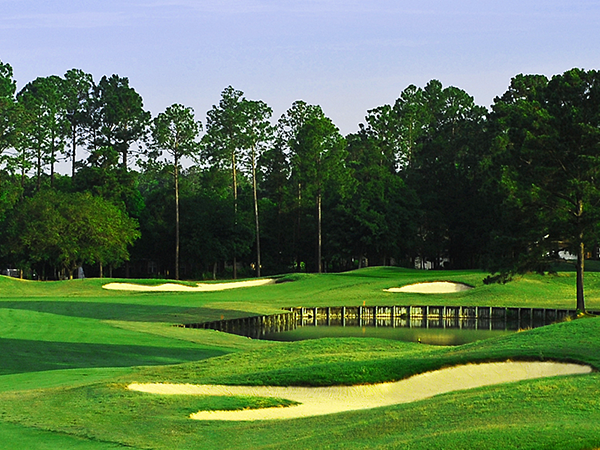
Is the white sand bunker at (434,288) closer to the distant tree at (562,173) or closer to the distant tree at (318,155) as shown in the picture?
the distant tree at (562,173)

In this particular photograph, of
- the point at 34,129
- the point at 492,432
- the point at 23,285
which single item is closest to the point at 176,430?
the point at 492,432

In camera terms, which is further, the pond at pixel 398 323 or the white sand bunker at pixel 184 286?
the white sand bunker at pixel 184 286

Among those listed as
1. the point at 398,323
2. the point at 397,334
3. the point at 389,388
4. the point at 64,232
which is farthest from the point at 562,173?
the point at 64,232

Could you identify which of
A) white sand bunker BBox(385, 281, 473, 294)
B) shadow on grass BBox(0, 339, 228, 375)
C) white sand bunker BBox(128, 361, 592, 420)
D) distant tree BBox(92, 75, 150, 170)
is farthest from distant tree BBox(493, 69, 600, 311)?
distant tree BBox(92, 75, 150, 170)

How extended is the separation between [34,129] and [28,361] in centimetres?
6778

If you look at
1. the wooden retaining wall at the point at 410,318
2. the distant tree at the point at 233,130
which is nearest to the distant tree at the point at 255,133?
the distant tree at the point at 233,130

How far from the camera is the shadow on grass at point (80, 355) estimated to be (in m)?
23.4

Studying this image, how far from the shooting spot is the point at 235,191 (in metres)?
90.2

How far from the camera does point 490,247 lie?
138 ft

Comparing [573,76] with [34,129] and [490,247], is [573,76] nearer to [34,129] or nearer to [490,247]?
[490,247]

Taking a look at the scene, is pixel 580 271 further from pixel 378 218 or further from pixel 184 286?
pixel 378 218

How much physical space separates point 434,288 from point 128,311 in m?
22.1

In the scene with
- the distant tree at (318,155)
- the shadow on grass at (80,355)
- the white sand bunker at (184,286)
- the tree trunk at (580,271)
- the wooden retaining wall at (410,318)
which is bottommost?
the wooden retaining wall at (410,318)

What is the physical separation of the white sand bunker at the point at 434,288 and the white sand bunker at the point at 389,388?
37772mm
